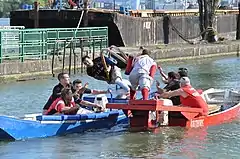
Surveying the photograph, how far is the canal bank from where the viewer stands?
29.1 meters

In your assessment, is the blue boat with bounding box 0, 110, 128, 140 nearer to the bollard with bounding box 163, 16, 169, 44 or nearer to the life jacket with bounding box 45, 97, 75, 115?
the life jacket with bounding box 45, 97, 75, 115

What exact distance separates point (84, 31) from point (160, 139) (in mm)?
19581

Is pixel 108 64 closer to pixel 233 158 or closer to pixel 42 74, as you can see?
pixel 233 158

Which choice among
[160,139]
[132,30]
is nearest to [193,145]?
[160,139]

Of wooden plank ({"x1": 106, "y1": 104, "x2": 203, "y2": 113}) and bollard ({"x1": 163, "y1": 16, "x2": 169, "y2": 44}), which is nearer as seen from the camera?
wooden plank ({"x1": 106, "y1": 104, "x2": 203, "y2": 113})

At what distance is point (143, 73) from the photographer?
18.0 metres

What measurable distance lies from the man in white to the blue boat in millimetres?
920

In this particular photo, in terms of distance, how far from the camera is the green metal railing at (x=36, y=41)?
3016cm

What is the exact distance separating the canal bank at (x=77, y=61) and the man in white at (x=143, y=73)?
11.2 meters

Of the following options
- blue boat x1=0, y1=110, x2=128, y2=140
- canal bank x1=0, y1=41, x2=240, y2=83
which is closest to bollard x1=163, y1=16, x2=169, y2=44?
canal bank x1=0, y1=41, x2=240, y2=83

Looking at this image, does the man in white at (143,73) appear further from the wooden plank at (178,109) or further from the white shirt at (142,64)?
the wooden plank at (178,109)

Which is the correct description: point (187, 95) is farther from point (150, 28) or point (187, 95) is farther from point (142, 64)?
point (150, 28)

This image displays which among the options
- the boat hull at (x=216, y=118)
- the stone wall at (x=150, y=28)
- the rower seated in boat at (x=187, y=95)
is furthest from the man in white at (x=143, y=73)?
the stone wall at (x=150, y=28)

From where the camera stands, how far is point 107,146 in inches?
637
